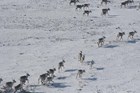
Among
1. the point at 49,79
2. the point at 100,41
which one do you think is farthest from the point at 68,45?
the point at 49,79

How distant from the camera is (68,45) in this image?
43.9 m

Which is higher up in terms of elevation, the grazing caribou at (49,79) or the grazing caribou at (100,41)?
the grazing caribou at (100,41)

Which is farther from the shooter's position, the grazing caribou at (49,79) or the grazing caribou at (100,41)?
the grazing caribou at (100,41)

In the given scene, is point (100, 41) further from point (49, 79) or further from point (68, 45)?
point (49, 79)

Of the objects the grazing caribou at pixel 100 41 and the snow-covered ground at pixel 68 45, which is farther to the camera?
the grazing caribou at pixel 100 41

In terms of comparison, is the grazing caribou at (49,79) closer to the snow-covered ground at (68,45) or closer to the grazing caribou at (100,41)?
the snow-covered ground at (68,45)

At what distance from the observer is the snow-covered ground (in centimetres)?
3397

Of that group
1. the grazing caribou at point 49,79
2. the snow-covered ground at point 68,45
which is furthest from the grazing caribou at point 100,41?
the grazing caribou at point 49,79

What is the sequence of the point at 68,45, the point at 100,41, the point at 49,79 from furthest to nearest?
the point at 68,45, the point at 100,41, the point at 49,79

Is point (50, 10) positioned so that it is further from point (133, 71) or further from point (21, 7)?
point (133, 71)

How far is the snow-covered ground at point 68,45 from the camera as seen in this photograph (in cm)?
3397

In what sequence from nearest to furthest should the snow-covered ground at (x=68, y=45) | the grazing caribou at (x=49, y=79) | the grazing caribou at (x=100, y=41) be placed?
1. the grazing caribou at (x=49, y=79)
2. the snow-covered ground at (x=68, y=45)
3. the grazing caribou at (x=100, y=41)

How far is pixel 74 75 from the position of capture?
3522 cm

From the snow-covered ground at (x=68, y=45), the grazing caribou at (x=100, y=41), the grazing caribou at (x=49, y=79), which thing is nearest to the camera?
the grazing caribou at (x=49, y=79)
